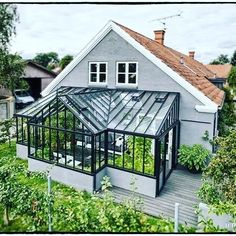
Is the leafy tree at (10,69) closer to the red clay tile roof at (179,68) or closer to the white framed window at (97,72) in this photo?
the white framed window at (97,72)

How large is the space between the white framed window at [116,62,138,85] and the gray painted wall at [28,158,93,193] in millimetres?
4704

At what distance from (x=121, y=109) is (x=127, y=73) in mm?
2443

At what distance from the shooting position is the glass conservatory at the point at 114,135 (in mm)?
8367

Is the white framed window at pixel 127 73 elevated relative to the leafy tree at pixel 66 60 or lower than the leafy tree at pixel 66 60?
lower

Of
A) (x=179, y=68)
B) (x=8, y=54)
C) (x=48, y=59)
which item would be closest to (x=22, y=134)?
(x=8, y=54)

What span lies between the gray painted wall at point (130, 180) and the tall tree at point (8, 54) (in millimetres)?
7572

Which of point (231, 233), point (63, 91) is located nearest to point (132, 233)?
point (231, 233)

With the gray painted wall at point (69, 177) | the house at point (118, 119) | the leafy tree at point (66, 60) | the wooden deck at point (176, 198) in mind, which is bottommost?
the wooden deck at point (176, 198)

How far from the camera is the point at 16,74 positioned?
17.3 m

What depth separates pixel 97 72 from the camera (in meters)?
12.4

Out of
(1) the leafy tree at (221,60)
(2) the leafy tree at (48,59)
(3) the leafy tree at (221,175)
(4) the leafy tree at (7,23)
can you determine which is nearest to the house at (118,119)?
(3) the leafy tree at (221,175)

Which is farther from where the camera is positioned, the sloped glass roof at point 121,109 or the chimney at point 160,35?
the chimney at point 160,35

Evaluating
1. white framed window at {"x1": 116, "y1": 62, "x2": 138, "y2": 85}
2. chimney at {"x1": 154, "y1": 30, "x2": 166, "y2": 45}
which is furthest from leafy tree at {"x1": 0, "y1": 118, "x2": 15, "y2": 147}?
chimney at {"x1": 154, "y1": 30, "x2": 166, "y2": 45}

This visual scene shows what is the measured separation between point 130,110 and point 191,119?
98.5 inches
